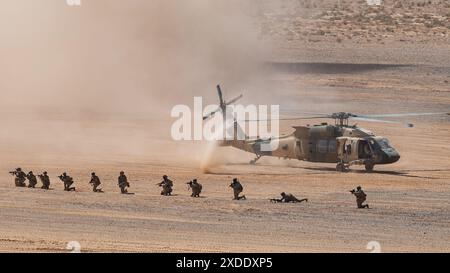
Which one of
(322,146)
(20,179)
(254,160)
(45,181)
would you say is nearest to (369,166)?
(322,146)

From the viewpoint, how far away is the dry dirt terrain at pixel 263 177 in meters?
26.0

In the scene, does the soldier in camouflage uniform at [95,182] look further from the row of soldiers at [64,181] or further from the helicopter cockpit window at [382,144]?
the helicopter cockpit window at [382,144]

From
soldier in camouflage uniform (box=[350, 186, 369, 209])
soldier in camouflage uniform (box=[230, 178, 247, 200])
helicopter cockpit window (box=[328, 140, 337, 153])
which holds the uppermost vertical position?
helicopter cockpit window (box=[328, 140, 337, 153])

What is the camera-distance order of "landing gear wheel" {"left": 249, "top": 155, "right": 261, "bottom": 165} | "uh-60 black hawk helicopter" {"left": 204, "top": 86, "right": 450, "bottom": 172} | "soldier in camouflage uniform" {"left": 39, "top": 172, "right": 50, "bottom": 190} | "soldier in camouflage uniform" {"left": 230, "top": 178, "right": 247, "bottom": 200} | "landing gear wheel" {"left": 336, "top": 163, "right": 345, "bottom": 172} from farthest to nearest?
1. "landing gear wheel" {"left": 249, "top": 155, "right": 261, "bottom": 165}
2. "landing gear wheel" {"left": 336, "top": 163, "right": 345, "bottom": 172}
3. "uh-60 black hawk helicopter" {"left": 204, "top": 86, "right": 450, "bottom": 172}
4. "soldier in camouflage uniform" {"left": 39, "top": 172, "right": 50, "bottom": 190}
5. "soldier in camouflage uniform" {"left": 230, "top": 178, "right": 247, "bottom": 200}

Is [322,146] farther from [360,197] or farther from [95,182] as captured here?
[360,197]

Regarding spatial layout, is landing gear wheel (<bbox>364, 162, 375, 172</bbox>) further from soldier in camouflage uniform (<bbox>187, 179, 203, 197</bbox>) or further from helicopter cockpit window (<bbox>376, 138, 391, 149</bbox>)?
soldier in camouflage uniform (<bbox>187, 179, 203, 197</bbox>)

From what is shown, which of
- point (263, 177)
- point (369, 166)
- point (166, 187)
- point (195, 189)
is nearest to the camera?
point (195, 189)

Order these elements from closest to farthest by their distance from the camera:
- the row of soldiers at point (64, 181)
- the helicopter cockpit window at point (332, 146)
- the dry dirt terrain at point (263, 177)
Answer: the dry dirt terrain at point (263, 177), the row of soldiers at point (64, 181), the helicopter cockpit window at point (332, 146)

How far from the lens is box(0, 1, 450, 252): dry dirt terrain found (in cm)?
2595

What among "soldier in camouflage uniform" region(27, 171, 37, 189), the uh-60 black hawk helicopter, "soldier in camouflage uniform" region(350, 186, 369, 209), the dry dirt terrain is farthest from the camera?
the uh-60 black hawk helicopter

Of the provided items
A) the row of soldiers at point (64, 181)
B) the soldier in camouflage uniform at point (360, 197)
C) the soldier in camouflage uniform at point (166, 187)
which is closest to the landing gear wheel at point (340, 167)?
the soldier in camouflage uniform at point (166, 187)

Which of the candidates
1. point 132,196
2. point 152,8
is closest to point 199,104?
point 152,8

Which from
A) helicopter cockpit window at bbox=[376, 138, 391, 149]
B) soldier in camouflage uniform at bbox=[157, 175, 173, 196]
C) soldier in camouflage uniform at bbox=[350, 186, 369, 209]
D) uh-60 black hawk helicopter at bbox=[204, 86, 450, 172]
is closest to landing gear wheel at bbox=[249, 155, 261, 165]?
uh-60 black hawk helicopter at bbox=[204, 86, 450, 172]

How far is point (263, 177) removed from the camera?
117 ft
